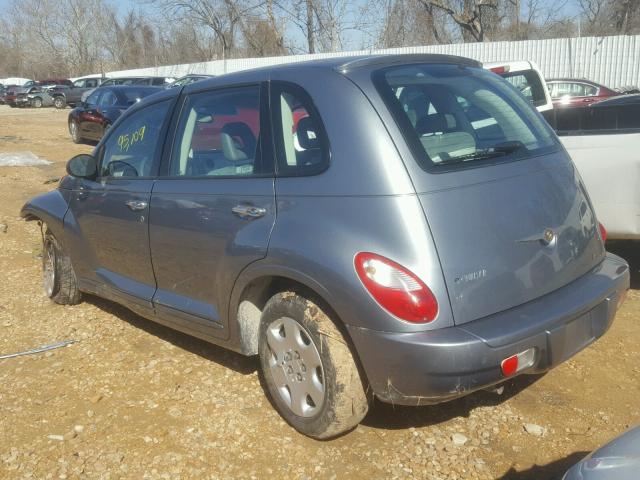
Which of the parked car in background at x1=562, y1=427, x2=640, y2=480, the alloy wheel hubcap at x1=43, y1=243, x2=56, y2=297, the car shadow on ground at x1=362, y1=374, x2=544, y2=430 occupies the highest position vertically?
the parked car in background at x1=562, y1=427, x2=640, y2=480

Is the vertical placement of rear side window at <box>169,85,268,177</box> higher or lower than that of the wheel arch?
higher

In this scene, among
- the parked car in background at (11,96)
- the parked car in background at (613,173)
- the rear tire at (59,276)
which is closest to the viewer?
the parked car in background at (613,173)

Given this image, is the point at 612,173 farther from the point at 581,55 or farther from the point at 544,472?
the point at 581,55

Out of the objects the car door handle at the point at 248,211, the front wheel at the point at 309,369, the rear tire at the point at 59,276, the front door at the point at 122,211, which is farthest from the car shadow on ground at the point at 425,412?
the rear tire at the point at 59,276

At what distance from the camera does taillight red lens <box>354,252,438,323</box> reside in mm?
2598

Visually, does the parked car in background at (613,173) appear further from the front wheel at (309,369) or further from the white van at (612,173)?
the front wheel at (309,369)

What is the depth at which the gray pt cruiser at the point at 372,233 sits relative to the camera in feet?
8.65

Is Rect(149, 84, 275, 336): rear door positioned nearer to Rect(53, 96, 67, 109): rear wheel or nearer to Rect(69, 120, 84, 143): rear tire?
Rect(69, 120, 84, 143): rear tire

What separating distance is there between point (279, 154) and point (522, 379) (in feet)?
6.17

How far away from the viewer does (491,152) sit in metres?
3.05

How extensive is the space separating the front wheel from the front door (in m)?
1.15

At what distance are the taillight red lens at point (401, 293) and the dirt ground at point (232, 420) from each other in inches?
31.3

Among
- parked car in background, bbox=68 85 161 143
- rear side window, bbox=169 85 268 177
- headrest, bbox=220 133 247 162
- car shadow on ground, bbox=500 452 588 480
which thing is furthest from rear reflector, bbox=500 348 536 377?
parked car in background, bbox=68 85 161 143

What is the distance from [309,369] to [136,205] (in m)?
1.60
